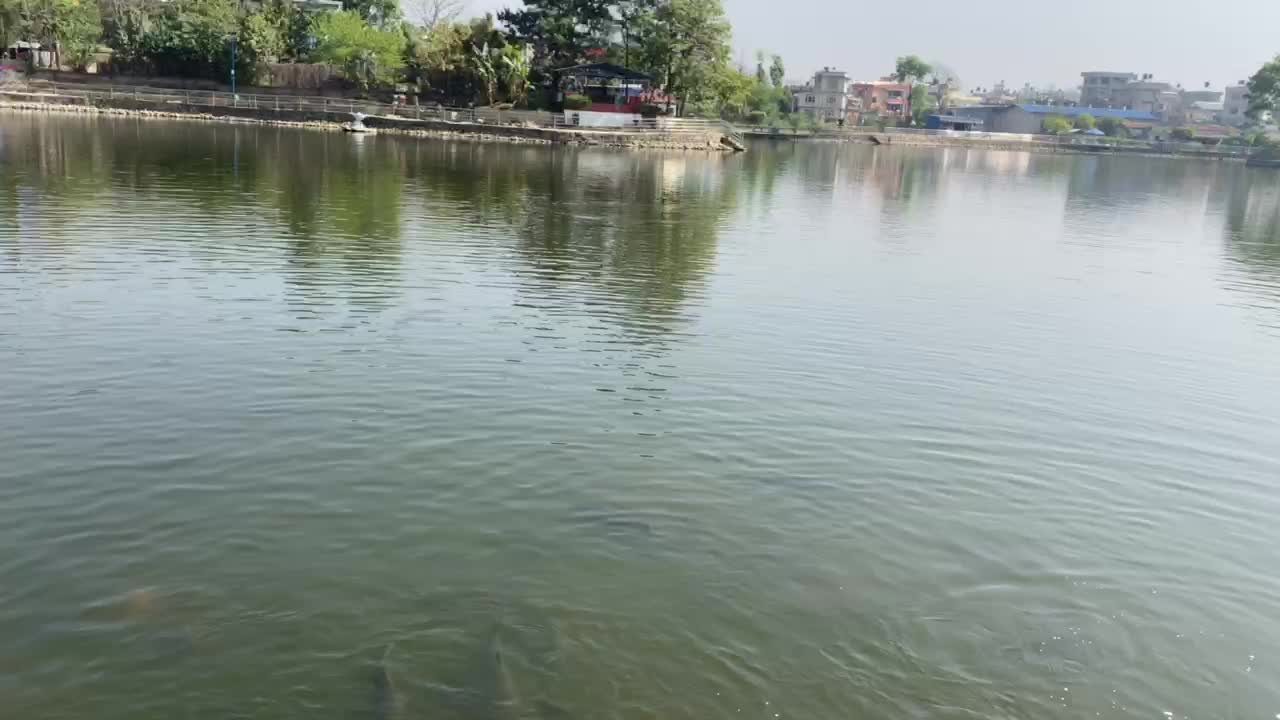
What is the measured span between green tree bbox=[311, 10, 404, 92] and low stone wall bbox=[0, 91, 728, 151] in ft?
45.3

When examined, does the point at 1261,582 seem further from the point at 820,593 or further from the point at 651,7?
the point at 651,7

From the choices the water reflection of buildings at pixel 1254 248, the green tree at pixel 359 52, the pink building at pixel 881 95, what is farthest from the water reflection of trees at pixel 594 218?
the pink building at pixel 881 95

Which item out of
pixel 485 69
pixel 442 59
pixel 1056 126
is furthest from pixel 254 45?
pixel 1056 126

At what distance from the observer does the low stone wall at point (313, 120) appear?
6172 centimetres

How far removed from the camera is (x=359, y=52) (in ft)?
251

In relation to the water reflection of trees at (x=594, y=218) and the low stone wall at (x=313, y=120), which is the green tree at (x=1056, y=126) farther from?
the water reflection of trees at (x=594, y=218)

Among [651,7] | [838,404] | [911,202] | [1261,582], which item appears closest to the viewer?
[1261,582]

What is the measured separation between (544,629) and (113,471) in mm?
4486

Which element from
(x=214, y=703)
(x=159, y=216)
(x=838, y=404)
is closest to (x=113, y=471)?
(x=214, y=703)

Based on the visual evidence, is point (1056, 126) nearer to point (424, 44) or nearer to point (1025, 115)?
point (1025, 115)

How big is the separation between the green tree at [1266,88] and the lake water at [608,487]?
132 m

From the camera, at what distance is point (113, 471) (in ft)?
27.4

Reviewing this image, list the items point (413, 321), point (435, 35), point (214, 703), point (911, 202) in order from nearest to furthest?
1. point (214, 703)
2. point (413, 321)
3. point (911, 202)
4. point (435, 35)

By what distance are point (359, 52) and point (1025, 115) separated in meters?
117
